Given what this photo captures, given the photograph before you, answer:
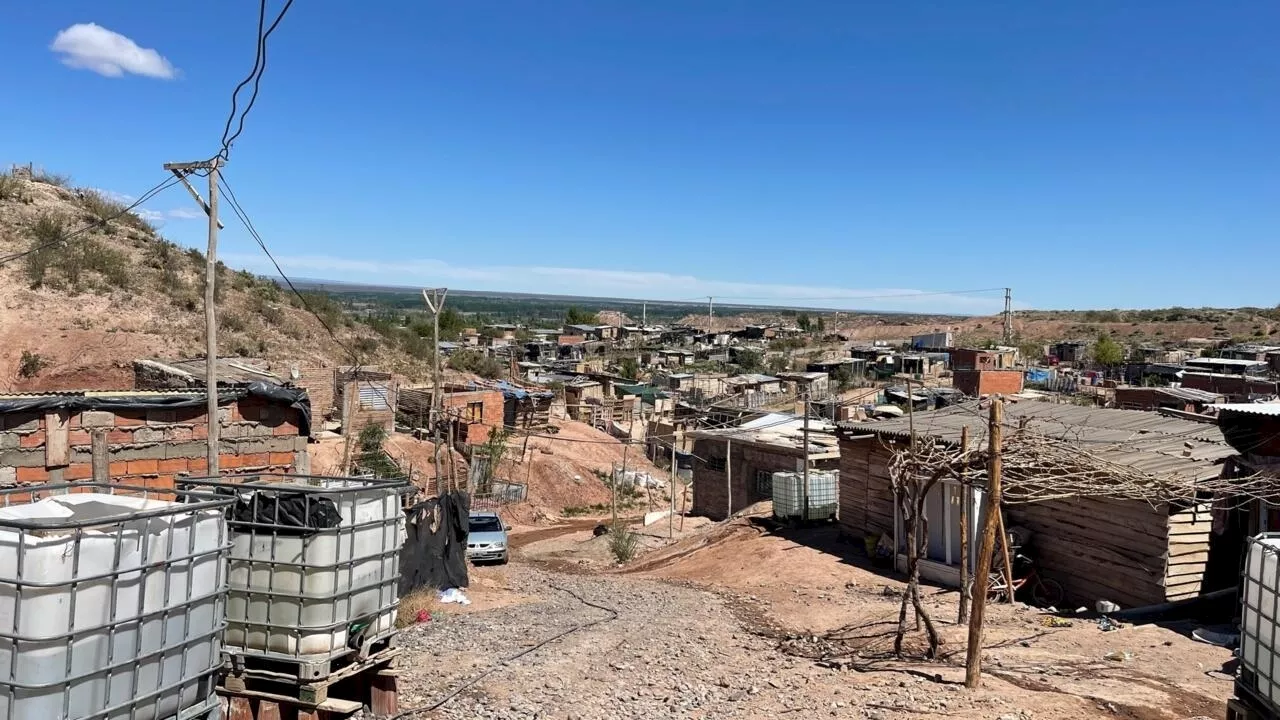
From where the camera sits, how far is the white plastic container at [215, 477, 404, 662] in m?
7.38

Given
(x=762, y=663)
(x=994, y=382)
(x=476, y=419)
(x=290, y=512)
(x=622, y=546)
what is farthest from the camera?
(x=994, y=382)

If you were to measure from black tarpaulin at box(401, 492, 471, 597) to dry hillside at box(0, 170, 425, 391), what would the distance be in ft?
57.5

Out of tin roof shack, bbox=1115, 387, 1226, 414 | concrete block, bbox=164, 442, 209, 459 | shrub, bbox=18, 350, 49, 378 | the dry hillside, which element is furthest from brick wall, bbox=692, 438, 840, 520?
shrub, bbox=18, 350, 49, 378

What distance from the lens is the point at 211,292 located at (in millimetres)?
13352

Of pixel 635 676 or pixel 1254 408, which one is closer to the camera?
pixel 635 676

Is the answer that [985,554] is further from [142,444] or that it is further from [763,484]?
[763,484]

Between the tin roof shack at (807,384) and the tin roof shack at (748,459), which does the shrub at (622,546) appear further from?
the tin roof shack at (807,384)

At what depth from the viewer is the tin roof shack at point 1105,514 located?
1334 cm

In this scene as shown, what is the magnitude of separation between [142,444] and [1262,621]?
14277mm

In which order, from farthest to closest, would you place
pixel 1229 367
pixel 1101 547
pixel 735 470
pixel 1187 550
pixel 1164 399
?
pixel 1229 367 → pixel 1164 399 → pixel 735 470 → pixel 1101 547 → pixel 1187 550

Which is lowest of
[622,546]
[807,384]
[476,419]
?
[622,546]

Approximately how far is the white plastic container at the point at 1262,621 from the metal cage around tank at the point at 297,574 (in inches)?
279

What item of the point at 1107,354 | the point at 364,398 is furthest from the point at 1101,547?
the point at 1107,354

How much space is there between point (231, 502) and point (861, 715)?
19.5 ft
